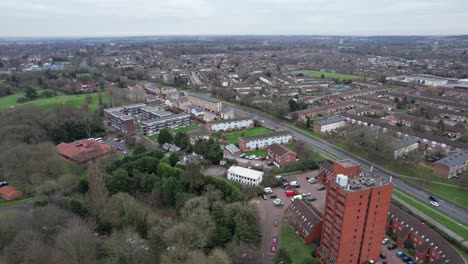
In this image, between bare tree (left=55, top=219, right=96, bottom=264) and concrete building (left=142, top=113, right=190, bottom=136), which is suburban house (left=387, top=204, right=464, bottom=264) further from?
concrete building (left=142, top=113, right=190, bottom=136)

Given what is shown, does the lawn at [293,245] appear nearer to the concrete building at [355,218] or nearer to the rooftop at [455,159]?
the concrete building at [355,218]

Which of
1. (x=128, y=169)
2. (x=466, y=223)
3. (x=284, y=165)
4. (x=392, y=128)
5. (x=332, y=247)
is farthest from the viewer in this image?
(x=392, y=128)

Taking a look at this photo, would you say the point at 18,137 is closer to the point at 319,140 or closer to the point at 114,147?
the point at 114,147

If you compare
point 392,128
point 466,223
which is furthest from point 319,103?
point 466,223

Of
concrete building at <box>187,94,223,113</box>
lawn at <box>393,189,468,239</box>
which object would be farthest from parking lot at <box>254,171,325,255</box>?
concrete building at <box>187,94,223,113</box>

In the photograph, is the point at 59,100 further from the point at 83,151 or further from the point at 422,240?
the point at 422,240

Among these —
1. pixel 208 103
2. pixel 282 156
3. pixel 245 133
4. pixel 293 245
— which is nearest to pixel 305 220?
pixel 293 245

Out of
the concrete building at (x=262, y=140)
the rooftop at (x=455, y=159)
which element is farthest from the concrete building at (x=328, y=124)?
the rooftop at (x=455, y=159)
